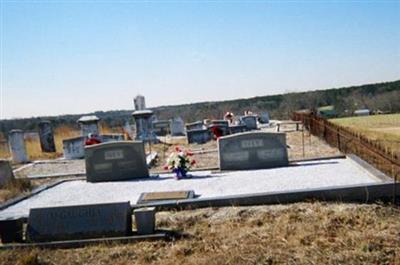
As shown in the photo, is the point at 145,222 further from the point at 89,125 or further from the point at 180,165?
the point at 89,125

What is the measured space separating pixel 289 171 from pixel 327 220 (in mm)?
3771

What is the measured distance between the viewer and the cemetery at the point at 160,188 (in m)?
5.91

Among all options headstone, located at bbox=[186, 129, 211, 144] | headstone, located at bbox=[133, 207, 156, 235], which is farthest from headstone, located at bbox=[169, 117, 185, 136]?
headstone, located at bbox=[133, 207, 156, 235]

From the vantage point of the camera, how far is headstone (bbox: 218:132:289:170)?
33.2 feet

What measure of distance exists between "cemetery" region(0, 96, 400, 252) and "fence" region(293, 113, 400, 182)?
0.25 meters

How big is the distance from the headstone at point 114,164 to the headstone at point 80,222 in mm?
4170

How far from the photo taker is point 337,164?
977 centimetres

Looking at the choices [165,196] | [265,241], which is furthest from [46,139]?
[265,241]

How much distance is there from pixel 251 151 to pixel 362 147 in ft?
8.62

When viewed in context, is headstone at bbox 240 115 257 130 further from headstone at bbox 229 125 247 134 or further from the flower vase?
the flower vase

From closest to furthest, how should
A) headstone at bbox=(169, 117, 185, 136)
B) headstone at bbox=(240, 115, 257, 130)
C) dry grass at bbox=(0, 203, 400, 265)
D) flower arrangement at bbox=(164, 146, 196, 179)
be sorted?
dry grass at bbox=(0, 203, 400, 265)
flower arrangement at bbox=(164, 146, 196, 179)
headstone at bbox=(240, 115, 257, 130)
headstone at bbox=(169, 117, 185, 136)

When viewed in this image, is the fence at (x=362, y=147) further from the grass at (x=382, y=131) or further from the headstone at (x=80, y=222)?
the headstone at (x=80, y=222)

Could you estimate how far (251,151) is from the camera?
10203 millimetres

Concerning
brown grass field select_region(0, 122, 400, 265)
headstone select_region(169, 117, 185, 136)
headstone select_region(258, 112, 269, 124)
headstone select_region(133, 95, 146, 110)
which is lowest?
headstone select_region(258, 112, 269, 124)
